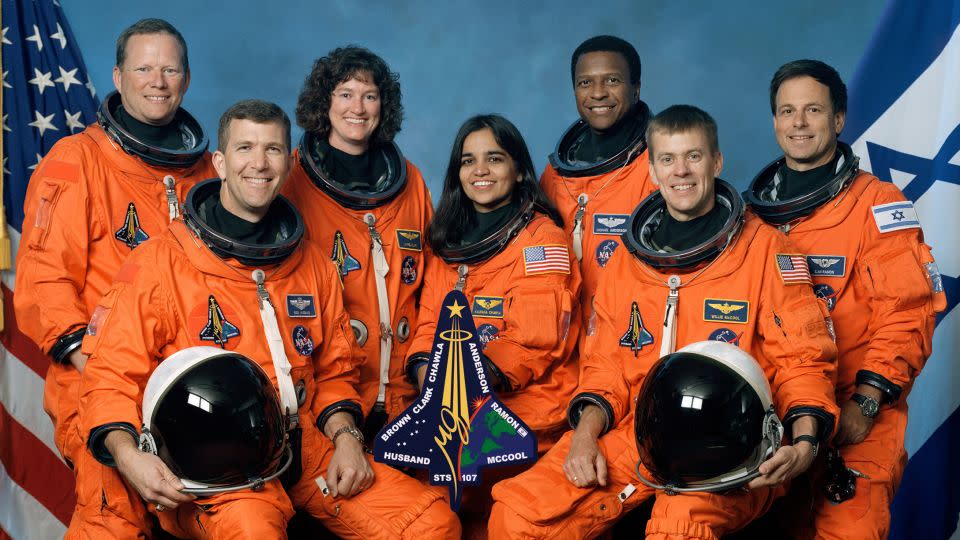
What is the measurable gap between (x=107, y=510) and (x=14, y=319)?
168 centimetres

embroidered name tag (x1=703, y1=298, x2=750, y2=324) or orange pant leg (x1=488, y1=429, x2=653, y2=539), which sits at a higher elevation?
embroidered name tag (x1=703, y1=298, x2=750, y2=324)

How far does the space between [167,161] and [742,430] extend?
87.5 inches

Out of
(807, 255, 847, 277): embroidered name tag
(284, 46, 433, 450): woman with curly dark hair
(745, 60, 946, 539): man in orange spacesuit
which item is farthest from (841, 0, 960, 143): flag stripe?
(284, 46, 433, 450): woman with curly dark hair

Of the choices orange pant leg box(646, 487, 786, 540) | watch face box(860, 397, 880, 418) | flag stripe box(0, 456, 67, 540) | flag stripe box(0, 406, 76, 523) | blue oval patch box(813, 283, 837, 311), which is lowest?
flag stripe box(0, 456, 67, 540)

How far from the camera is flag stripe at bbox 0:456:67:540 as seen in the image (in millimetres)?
4293

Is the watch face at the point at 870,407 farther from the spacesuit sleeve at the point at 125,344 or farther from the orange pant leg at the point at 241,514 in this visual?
the spacesuit sleeve at the point at 125,344

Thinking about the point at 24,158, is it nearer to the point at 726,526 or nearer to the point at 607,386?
the point at 607,386

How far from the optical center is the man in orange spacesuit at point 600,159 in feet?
12.8

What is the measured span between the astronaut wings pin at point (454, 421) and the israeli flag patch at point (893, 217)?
1418 millimetres

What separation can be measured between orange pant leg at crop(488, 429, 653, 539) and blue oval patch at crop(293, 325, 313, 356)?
0.75 metres

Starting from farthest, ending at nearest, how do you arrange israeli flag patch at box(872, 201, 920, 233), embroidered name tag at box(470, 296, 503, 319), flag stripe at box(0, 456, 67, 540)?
flag stripe at box(0, 456, 67, 540)
embroidered name tag at box(470, 296, 503, 319)
israeli flag patch at box(872, 201, 920, 233)

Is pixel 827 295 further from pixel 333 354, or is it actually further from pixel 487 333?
pixel 333 354

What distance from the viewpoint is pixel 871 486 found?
10.6ft

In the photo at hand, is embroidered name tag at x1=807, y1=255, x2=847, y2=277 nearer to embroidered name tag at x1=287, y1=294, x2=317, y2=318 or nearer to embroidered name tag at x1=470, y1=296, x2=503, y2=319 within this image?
embroidered name tag at x1=470, y1=296, x2=503, y2=319
